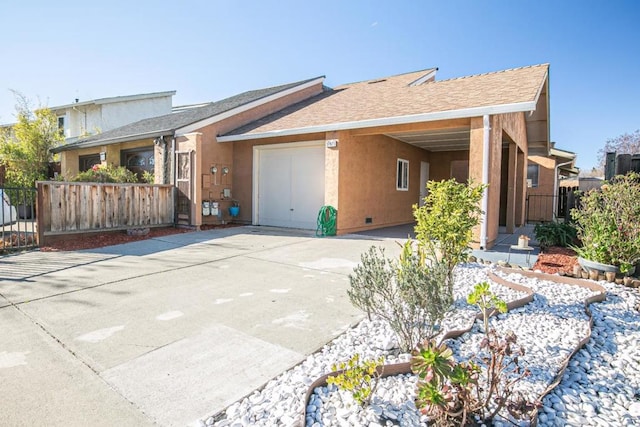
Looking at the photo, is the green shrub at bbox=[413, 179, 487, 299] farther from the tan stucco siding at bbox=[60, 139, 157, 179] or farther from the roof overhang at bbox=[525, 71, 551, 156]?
the tan stucco siding at bbox=[60, 139, 157, 179]

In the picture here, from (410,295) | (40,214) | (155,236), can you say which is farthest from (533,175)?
(40,214)

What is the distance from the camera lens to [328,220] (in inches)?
372

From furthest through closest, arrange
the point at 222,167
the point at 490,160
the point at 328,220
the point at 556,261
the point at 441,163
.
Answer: the point at 441,163
the point at 222,167
the point at 328,220
the point at 490,160
the point at 556,261

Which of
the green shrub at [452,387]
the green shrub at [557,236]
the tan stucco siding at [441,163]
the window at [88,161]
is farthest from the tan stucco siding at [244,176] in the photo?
the green shrub at [452,387]

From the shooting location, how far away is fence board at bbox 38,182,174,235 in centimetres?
763

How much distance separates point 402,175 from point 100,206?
9454 mm

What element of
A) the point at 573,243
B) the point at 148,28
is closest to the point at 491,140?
the point at 573,243

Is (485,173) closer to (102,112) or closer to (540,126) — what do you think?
(540,126)

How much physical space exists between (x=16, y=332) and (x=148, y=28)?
29.1 ft

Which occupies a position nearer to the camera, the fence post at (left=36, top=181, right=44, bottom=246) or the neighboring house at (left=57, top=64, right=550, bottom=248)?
the fence post at (left=36, top=181, right=44, bottom=246)

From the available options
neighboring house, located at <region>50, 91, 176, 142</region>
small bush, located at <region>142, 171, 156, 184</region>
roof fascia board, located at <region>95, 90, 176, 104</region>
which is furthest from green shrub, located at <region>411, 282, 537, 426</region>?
roof fascia board, located at <region>95, 90, 176, 104</region>

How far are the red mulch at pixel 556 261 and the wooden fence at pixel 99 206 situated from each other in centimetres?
919

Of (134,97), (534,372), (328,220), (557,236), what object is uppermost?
(134,97)

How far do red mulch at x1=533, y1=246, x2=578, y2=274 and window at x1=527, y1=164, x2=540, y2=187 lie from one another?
11429mm
